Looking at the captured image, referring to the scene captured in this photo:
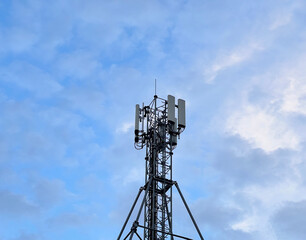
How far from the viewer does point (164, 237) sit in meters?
60.1

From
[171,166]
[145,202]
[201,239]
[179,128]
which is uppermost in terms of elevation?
[179,128]

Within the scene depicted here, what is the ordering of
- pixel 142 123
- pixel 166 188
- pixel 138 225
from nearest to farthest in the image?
pixel 138 225
pixel 166 188
pixel 142 123

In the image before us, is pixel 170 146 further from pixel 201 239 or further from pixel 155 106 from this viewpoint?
pixel 201 239

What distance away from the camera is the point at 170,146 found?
215ft

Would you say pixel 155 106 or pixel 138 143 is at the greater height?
pixel 155 106

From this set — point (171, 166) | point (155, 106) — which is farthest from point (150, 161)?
point (155, 106)

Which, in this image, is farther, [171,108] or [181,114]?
[181,114]

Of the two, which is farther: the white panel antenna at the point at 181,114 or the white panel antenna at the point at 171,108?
the white panel antenna at the point at 181,114

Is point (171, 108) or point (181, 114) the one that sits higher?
point (171, 108)

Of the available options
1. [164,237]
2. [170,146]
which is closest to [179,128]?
[170,146]

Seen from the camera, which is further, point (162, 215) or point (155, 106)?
point (155, 106)

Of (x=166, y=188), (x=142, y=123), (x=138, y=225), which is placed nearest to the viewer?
(x=138, y=225)

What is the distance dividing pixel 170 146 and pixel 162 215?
7933 millimetres

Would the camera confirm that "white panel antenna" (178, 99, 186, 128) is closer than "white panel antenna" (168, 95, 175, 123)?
No
